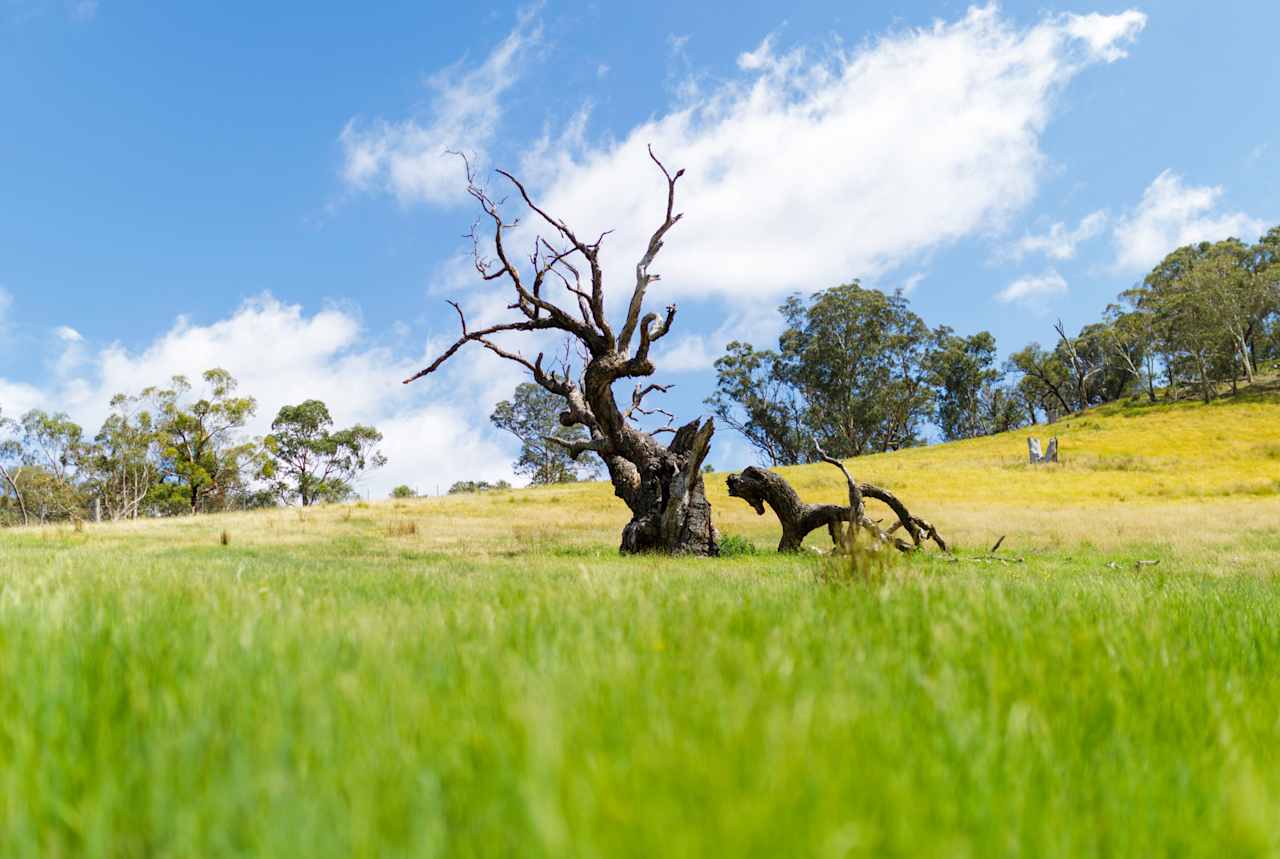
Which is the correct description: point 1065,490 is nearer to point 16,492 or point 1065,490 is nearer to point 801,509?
point 801,509

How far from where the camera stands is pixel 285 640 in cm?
205

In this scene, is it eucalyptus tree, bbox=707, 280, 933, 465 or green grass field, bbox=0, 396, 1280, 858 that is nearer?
green grass field, bbox=0, 396, 1280, 858

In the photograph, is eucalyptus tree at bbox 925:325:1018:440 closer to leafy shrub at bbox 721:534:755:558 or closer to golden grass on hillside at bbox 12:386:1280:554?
golden grass on hillside at bbox 12:386:1280:554

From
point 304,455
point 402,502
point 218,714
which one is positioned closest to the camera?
point 218,714

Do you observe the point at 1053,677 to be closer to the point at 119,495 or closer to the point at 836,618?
the point at 836,618

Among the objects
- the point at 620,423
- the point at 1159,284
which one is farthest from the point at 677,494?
the point at 1159,284

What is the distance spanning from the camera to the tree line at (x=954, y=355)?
7544cm

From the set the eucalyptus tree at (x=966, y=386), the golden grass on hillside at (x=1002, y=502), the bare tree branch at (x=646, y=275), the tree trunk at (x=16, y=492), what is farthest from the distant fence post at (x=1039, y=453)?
the tree trunk at (x=16, y=492)

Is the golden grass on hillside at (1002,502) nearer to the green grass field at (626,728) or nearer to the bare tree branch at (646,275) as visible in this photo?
the bare tree branch at (646,275)

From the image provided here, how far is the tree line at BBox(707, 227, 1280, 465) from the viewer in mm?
75438

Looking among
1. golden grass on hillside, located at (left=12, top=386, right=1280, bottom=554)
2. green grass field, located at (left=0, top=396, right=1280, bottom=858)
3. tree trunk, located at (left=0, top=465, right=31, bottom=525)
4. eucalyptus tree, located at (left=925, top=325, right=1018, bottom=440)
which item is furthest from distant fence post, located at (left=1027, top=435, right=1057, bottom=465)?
tree trunk, located at (left=0, top=465, right=31, bottom=525)

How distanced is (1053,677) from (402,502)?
45.9 meters

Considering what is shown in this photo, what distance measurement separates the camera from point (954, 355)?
8494 centimetres

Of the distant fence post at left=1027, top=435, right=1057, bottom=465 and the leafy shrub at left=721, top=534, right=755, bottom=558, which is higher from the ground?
the distant fence post at left=1027, top=435, right=1057, bottom=465
